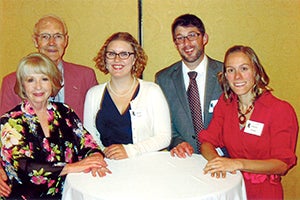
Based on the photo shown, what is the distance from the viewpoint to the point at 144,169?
2.17 m

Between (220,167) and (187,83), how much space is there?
1066mm

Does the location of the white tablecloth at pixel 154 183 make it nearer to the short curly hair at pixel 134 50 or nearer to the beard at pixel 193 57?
the short curly hair at pixel 134 50

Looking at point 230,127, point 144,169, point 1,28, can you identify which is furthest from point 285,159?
point 1,28

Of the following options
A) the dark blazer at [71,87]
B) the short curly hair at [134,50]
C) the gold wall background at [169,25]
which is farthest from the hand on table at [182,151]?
the gold wall background at [169,25]

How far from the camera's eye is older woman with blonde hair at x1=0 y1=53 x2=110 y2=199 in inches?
84.5

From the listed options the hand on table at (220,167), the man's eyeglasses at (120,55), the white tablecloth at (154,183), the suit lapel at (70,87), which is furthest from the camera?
the suit lapel at (70,87)

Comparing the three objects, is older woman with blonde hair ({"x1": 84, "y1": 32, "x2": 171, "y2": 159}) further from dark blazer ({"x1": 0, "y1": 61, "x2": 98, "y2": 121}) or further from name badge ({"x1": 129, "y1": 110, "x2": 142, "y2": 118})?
dark blazer ({"x1": 0, "y1": 61, "x2": 98, "y2": 121})

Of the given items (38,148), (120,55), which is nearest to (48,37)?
(120,55)

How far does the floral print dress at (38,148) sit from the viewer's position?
214 centimetres

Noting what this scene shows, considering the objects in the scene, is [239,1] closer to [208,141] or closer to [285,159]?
[208,141]

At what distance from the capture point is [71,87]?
296 centimetres

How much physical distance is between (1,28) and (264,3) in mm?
2406

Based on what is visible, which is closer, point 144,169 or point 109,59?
point 144,169

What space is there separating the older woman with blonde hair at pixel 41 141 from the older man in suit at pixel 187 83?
2.68 feet
